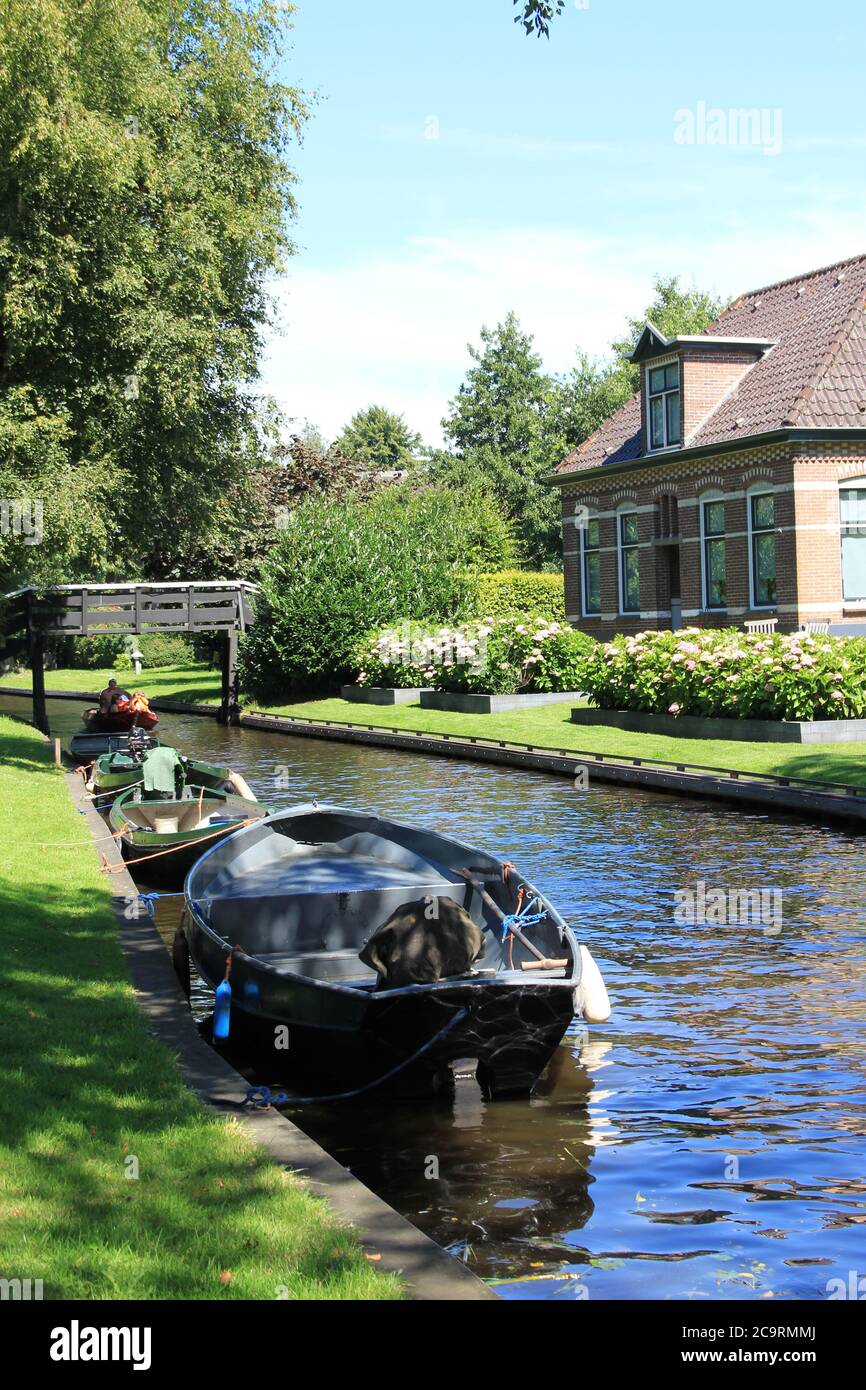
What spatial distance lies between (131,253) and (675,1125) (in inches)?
713

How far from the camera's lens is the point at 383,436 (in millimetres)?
120125

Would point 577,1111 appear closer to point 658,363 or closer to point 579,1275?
point 579,1275

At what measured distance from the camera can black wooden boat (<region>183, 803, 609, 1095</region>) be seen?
864 cm

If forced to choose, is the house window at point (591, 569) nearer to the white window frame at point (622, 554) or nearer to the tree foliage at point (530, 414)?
the white window frame at point (622, 554)

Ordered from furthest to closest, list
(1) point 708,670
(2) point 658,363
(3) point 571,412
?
1. (3) point 571,412
2. (2) point 658,363
3. (1) point 708,670

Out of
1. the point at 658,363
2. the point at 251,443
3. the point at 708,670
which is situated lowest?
the point at 708,670

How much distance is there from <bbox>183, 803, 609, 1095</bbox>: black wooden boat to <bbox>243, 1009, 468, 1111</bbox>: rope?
2cm

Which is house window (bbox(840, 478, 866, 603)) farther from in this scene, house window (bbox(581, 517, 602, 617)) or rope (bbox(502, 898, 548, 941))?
rope (bbox(502, 898, 548, 941))

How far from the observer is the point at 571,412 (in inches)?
3228

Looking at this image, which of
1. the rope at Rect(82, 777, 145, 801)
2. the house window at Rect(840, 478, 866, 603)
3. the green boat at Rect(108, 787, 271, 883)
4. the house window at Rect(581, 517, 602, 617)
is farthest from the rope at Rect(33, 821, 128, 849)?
the house window at Rect(581, 517, 602, 617)

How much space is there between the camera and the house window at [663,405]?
39.3 meters

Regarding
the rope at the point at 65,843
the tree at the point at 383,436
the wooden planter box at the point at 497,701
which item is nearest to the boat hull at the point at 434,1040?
the rope at the point at 65,843
